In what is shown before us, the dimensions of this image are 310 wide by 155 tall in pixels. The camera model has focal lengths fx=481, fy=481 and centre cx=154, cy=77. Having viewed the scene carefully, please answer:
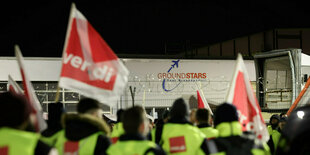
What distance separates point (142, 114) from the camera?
4508 mm

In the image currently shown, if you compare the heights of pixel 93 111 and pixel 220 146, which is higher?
pixel 93 111

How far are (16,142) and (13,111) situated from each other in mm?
254

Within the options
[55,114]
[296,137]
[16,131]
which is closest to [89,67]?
[55,114]

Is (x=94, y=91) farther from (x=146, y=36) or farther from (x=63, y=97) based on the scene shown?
(x=146, y=36)

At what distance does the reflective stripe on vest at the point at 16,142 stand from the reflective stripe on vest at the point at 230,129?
207cm

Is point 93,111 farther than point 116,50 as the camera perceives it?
No

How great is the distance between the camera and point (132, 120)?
4441 mm

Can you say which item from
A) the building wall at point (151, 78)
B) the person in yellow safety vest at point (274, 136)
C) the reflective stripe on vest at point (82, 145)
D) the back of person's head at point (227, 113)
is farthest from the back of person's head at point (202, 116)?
the building wall at point (151, 78)

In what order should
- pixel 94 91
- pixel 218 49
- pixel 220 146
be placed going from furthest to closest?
pixel 218 49, pixel 94 91, pixel 220 146

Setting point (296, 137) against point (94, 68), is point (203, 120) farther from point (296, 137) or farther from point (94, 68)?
point (94, 68)

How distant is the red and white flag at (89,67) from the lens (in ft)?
20.5

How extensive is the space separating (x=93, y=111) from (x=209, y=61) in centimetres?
1864

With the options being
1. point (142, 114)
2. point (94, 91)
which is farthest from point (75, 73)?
point (142, 114)

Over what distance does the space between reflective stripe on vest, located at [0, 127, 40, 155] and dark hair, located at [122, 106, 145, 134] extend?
91cm
